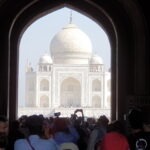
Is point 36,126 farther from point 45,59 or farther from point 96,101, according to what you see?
point 96,101

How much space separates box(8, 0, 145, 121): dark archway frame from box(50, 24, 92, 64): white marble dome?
110 ft

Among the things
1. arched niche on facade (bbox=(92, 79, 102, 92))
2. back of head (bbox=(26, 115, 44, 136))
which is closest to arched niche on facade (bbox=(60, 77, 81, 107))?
arched niche on facade (bbox=(92, 79, 102, 92))

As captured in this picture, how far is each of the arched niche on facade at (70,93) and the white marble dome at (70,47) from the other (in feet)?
7.79

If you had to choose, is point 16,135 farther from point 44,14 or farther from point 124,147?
point 44,14

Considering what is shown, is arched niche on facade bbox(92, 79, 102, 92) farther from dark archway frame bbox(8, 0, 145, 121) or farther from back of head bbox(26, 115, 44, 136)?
back of head bbox(26, 115, 44, 136)

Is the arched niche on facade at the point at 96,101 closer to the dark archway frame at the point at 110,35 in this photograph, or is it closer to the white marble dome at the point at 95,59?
the white marble dome at the point at 95,59

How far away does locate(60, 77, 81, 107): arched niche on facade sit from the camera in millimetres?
50000

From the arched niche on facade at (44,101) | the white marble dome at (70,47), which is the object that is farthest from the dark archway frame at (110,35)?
the arched niche on facade at (44,101)

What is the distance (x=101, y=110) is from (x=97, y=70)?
5429mm

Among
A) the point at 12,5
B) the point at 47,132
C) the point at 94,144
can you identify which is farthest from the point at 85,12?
the point at 47,132

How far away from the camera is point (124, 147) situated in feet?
13.2

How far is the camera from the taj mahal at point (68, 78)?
155 feet

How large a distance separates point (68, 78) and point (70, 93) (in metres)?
2.70

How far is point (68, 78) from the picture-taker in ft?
160
